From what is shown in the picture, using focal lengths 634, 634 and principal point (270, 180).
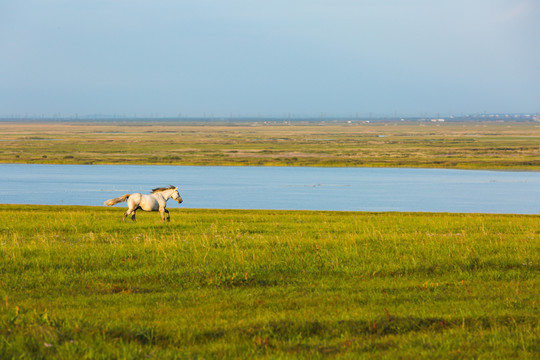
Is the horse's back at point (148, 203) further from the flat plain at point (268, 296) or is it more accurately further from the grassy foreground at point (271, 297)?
the grassy foreground at point (271, 297)

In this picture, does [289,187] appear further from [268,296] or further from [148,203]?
[268,296]

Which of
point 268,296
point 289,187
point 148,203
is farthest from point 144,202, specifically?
point 289,187

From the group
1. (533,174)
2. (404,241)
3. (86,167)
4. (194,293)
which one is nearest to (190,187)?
(86,167)

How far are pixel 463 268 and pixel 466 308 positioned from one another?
3.38m

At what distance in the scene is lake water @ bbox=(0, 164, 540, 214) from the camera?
47031 mm

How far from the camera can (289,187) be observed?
6053 centimetres

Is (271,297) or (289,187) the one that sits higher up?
(271,297)

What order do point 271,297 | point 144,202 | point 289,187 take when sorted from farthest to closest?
point 289,187 < point 144,202 < point 271,297

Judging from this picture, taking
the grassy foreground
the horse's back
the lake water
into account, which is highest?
the grassy foreground

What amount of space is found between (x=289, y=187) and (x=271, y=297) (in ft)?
165

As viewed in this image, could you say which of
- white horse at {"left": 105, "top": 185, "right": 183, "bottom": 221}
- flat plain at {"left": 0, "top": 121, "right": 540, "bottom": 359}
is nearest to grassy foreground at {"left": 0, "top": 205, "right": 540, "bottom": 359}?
flat plain at {"left": 0, "top": 121, "right": 540, "bottom": 359}

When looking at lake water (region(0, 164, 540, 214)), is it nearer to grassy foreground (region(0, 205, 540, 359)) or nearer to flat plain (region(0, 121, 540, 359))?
flat plain (region(0, 121, 540, 359))

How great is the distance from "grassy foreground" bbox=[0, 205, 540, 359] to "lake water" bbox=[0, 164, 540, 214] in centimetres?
2925

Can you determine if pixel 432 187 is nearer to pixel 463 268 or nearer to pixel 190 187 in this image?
pixel 190 187
